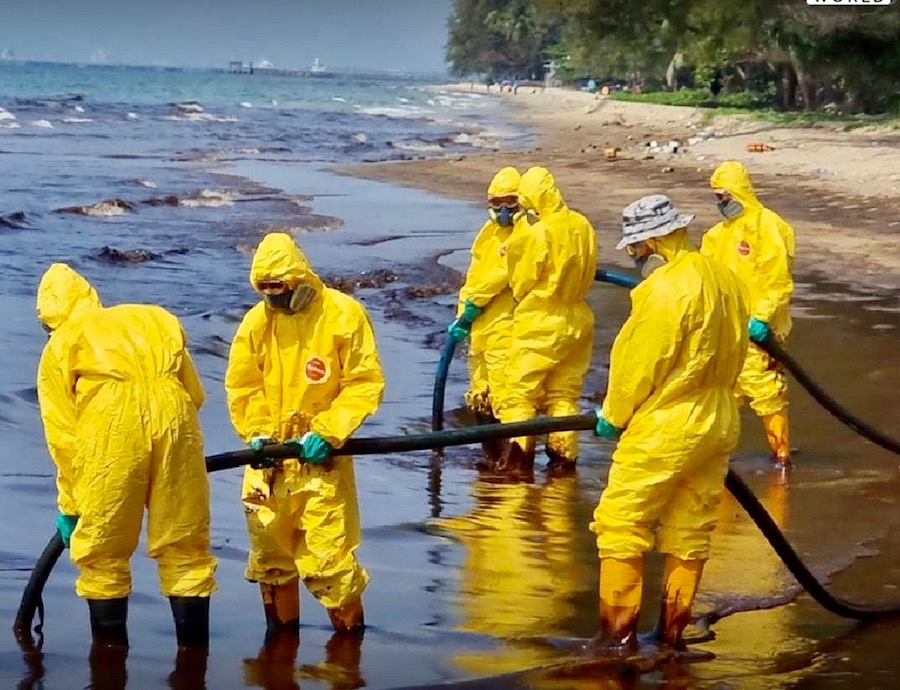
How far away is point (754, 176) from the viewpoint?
98.2 feet

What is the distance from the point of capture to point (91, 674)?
572 cm

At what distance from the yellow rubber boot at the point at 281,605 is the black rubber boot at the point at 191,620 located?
1.14ft

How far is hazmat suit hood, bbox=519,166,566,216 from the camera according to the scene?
362 inches

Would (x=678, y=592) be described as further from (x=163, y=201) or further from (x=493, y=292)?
(x=163, y=201)

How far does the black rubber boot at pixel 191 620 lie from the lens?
5.70 m

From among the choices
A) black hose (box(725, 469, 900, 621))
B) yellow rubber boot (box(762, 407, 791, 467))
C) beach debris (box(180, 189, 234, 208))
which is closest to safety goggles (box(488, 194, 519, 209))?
yellow rubber boot (box(762, 407, 791, 467))

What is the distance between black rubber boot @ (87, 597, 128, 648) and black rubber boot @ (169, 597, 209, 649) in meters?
0.20

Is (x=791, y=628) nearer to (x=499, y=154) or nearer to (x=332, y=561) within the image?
(x=332, y=561)

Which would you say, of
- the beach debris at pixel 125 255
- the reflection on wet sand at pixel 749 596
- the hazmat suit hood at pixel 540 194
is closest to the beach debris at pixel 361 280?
the beach debris at pixel 125 255

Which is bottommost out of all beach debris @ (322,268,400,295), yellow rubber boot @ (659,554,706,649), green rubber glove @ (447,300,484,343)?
beach debris @ (322,268,400,295)

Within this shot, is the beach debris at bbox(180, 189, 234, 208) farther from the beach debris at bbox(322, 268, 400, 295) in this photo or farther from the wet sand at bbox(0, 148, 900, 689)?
the wet sand at bbox(0, 148, 900, 689)

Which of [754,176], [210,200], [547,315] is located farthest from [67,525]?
[754,176]

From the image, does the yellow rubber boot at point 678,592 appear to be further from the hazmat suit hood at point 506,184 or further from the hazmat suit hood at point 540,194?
the hazmat suit hood at point 506,184

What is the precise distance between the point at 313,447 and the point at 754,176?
25.4m
